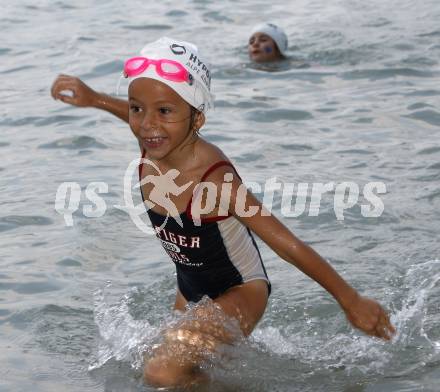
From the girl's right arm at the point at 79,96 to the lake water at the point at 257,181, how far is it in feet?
4.45

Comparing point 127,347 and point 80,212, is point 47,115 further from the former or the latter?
point 127,347

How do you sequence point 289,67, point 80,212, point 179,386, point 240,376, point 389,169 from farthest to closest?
point 289,67 → point 389,169 → point 80,212 → point 240,376 → point 179,386

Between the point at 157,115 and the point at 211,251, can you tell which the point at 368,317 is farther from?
the point at 157,115

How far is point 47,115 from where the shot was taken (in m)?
11.2

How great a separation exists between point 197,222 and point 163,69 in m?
0.82

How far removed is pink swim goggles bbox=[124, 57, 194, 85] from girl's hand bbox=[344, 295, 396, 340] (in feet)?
4.75

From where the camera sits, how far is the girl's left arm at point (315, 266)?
4824 millimetres

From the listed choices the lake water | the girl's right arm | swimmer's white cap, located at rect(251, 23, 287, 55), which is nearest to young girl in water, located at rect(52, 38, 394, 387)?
the lake water

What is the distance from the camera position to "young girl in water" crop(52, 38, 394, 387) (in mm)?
5031

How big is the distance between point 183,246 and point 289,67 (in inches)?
327

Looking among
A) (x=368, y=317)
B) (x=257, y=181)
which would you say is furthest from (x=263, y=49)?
(x=368, y=317)

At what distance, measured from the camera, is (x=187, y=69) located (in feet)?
17.4

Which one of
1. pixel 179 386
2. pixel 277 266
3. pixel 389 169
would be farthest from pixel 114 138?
pixel 179 386

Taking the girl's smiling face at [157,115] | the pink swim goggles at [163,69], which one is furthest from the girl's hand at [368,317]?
the pink swim goggles at [163,69]
